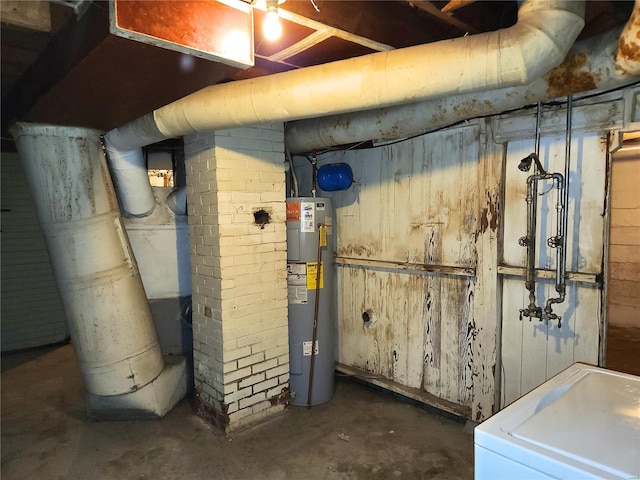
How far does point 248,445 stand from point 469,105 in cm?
244

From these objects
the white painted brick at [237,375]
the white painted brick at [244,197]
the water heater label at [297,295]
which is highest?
the white painted brick at [244,197]

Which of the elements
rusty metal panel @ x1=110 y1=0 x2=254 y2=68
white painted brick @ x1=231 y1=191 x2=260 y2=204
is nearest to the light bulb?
rusty metal panel @ x1=110 y1=0 x2=254 y2=68

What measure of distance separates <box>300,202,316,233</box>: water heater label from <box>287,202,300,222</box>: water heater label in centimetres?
3

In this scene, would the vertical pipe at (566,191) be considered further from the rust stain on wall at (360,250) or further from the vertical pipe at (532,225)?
the rust stain on wall at (360,250)

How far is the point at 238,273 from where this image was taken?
2.68 m

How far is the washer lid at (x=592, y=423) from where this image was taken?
1041 millimetres

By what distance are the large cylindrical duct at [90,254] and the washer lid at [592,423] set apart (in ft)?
8.30

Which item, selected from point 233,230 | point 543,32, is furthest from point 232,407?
point 543,32

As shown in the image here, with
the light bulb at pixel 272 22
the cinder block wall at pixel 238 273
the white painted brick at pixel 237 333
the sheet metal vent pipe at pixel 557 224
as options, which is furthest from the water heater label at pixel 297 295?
the light bulb at pixel 272 22

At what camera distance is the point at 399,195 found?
3012 mm

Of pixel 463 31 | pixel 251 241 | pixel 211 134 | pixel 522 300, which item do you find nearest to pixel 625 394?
pixel 522 300

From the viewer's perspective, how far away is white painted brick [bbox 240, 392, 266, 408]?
2.74 m

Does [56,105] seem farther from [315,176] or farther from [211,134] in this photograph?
[315,176]

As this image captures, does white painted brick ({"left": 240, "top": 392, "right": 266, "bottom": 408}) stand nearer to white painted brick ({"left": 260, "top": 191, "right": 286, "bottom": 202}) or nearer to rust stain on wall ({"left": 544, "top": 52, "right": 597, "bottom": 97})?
white painted brick ({"left": 260, "top": 191, "right": 286, "bottom": 202})
